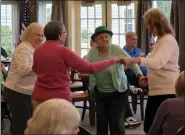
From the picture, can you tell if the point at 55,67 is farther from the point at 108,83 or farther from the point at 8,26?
the point at 8,26

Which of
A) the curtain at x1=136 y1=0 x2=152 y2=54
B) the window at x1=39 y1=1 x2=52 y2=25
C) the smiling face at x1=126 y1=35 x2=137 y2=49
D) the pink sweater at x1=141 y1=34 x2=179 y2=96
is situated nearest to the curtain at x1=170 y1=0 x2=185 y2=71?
the curtain at x1=136 y1=0 x2=152 y2=54

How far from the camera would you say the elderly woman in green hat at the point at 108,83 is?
3.19 meters

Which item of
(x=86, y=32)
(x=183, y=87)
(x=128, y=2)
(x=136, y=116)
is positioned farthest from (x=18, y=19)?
(x=183, y=87)

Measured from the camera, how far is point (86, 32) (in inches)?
315

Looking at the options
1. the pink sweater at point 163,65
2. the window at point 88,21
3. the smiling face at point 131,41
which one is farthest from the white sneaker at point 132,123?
the window at point 88,21

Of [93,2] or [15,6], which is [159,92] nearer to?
[93,2]

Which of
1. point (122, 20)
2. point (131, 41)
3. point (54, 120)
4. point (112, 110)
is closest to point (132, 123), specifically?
point (131, 41)

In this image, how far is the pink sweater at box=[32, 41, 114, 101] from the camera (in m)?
2.63

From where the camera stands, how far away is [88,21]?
26.1ft

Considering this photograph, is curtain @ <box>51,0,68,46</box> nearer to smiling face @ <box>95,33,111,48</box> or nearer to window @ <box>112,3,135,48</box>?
window @ <box>112,3,135,48</box>

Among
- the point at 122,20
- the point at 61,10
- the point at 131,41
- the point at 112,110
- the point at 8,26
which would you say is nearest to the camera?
the point at 112,110

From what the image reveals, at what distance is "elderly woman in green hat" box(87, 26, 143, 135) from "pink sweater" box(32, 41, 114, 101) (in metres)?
0.41

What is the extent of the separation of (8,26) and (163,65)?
6225 mm

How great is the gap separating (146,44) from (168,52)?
4522mm
